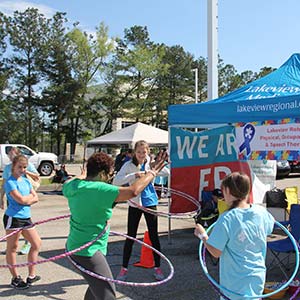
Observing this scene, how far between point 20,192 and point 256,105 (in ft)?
12.4

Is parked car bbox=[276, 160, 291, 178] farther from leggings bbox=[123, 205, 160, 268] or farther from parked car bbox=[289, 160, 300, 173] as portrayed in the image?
leggings bbox=[123, 205, 160, 268]

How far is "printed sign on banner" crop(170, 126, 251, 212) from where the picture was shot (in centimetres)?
841

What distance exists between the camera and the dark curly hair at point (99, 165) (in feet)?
12.6

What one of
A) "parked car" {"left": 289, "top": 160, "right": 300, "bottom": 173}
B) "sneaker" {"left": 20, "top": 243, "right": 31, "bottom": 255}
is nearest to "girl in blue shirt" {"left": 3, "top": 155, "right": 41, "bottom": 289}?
"sneaker" {"left": 20, "top": 243, "right": 31, "bottom": 255}

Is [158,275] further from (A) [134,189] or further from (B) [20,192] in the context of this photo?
(A) [134,189]

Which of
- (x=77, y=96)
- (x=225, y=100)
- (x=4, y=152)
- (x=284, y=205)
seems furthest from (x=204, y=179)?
(x=77, y=96)

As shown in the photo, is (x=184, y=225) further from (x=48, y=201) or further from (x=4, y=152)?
(x=4, y=152)

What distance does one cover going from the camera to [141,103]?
4675 centimetres

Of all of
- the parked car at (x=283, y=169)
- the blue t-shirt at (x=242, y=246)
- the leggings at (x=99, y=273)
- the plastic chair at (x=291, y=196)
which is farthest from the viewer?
the parked car at (x=283, y=169)

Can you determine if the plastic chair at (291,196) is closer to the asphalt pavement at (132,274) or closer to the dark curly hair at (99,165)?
the asphalt pavement at (132,274)

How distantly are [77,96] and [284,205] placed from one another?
124 ft

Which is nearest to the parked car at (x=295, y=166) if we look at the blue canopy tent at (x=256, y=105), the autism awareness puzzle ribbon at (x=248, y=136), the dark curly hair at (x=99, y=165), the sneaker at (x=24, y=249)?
the blue canopy tent at (x=256, y=105)

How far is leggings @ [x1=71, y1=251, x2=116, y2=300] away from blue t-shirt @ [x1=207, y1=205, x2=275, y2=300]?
1.06 meters

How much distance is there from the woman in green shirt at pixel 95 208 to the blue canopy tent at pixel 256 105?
3361 millimetres
